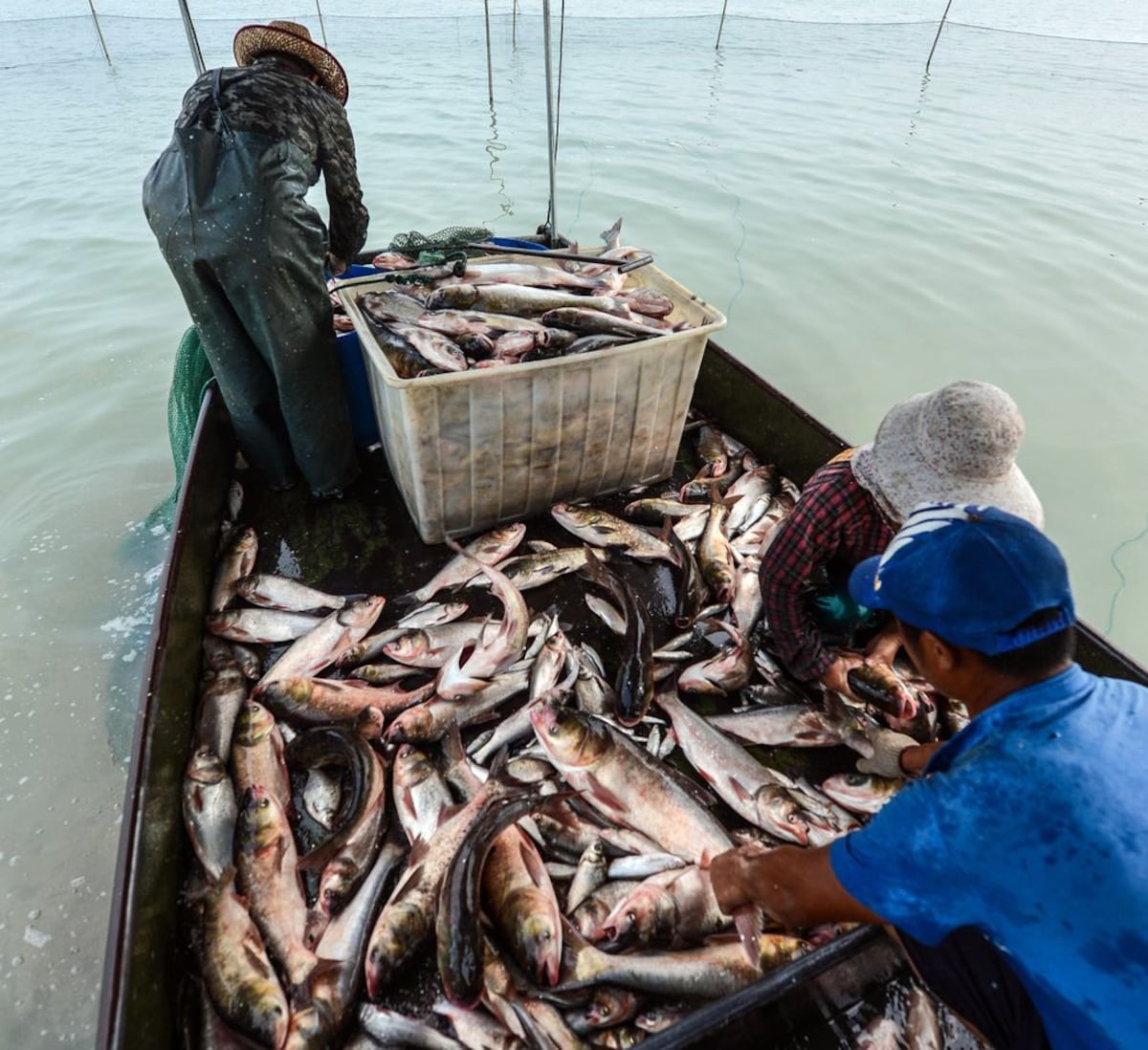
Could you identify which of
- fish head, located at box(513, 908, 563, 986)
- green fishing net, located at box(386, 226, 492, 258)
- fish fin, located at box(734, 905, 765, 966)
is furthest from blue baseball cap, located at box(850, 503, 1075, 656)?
green fishing net, located at box(386, 226, 492, 258)

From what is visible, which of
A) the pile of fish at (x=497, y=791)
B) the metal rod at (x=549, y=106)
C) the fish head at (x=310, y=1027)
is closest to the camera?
the fish head at (x=310, y=1027)

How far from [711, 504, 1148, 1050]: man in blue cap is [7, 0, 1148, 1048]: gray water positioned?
2762 millimetres

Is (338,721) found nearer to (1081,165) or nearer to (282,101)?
(282,101)

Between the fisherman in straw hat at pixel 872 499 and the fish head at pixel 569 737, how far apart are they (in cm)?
79

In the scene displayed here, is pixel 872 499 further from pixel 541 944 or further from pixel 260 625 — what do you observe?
pixel 260 625

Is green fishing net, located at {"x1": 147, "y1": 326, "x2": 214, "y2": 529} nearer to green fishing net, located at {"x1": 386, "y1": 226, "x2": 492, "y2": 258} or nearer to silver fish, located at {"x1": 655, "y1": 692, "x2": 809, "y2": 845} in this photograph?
green fishing net, located at {"x1": 386, "y1": 226, "x2": 492, "y2": 258}

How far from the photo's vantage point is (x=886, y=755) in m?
2.37

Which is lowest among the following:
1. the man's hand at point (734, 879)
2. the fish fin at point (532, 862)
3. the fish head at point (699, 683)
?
the fish head at point (699, 683)

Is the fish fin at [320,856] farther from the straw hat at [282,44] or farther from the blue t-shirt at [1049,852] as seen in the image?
the straw hat at [282,44]

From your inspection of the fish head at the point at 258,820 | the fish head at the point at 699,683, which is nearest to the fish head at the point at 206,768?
the fish head at the point at 258,820

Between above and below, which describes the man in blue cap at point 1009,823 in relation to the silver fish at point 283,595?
above

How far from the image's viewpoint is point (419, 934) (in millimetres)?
1868

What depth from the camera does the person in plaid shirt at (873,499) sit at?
190 cm

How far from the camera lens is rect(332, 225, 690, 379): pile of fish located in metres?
2.82
